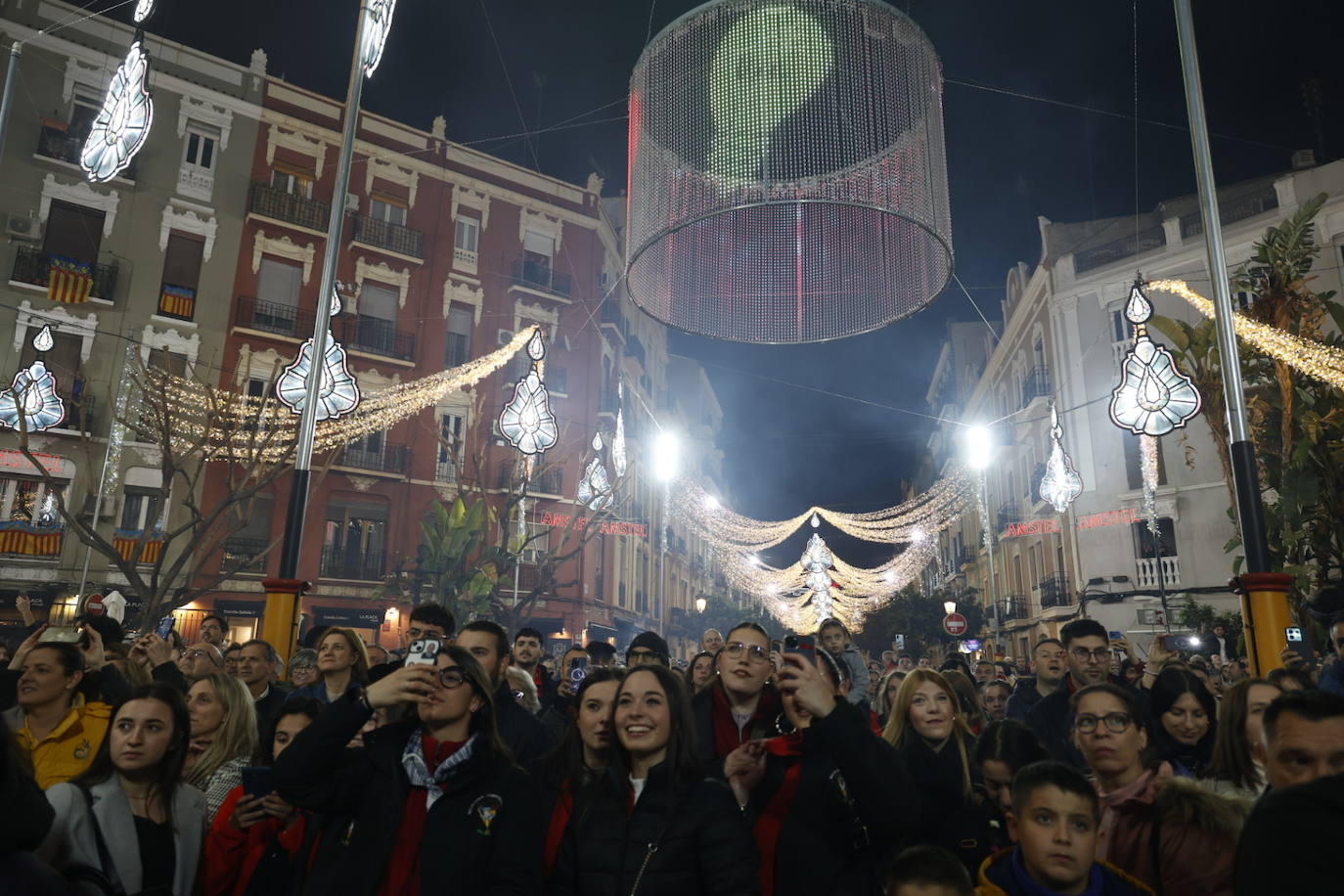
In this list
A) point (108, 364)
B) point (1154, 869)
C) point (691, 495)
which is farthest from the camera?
point (691, 495)

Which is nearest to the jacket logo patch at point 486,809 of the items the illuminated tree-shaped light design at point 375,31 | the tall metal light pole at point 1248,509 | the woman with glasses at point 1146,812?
the woman with glasses at point 1146,812

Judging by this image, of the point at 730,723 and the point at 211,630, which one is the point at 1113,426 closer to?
the point at 211,630

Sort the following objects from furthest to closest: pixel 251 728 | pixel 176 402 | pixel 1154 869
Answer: pixel 176 402
pixel 251 728
pixel 1154 869

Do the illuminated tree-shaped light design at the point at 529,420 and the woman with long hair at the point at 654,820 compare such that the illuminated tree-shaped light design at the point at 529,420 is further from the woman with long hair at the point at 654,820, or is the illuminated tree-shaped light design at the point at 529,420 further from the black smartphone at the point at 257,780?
the woman with long hair at the point at 654,820

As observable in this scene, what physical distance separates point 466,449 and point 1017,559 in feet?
80.1

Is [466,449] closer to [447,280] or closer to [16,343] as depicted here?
[447,280]

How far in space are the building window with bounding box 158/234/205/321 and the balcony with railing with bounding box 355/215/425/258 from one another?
4509 mm

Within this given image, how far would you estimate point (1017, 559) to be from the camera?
37.7m

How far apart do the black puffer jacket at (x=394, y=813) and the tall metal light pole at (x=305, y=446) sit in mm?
4796

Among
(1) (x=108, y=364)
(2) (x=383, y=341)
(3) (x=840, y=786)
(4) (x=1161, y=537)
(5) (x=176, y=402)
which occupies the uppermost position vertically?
(2) (x=383, y=341)

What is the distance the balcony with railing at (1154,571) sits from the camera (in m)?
25.6

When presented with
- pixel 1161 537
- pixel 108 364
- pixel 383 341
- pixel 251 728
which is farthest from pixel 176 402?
pixel 1161 537

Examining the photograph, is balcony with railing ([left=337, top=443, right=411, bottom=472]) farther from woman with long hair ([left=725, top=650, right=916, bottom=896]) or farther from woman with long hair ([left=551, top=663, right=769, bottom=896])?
woman with long hair ([left=725, top=650, right=916, bottom=896])

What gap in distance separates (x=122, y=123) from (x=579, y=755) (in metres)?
9.50
